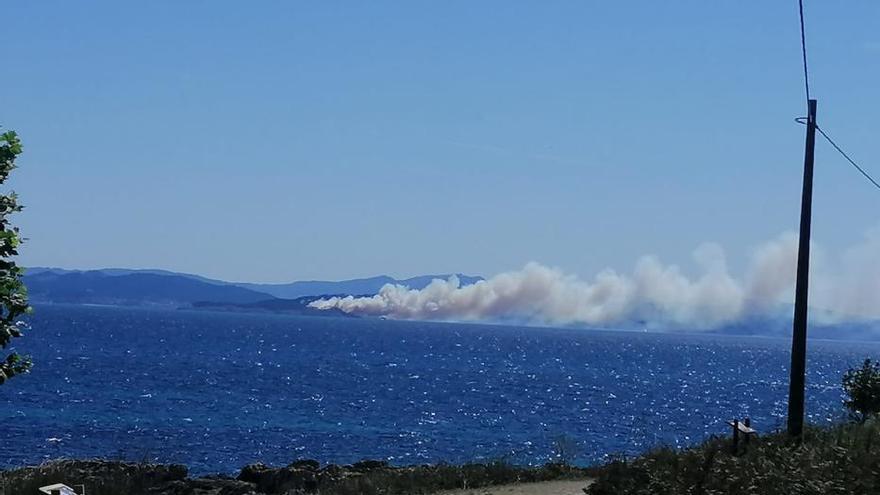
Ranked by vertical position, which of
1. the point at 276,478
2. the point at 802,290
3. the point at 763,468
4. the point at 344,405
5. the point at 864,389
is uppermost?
the point at 802,290

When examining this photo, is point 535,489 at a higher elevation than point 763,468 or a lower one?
lower

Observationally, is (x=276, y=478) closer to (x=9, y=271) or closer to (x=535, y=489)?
(x=535, y=489)

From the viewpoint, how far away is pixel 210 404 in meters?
70.1

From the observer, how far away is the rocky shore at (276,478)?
24125 millimetres

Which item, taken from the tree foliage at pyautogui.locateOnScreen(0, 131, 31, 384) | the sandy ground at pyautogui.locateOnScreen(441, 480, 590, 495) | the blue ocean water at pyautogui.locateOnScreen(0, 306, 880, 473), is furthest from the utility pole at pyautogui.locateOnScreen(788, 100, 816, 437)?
the tree foliage at pyautogui.locateOnScreen(0, 131, 31, 384)

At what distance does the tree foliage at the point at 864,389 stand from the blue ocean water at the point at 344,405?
1636 millimetres

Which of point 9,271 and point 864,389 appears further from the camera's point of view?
point 864,389

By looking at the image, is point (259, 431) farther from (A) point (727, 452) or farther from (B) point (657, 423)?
(A) point (727, 452)

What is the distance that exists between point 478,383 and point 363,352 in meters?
49.2

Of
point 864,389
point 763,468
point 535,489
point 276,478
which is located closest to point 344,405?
point 864,389

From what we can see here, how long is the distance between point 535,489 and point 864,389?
14256mm

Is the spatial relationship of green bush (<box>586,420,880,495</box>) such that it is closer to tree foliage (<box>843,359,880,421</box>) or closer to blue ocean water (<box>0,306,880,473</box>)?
blue ocean water (<box>0,306,880,473</box>)

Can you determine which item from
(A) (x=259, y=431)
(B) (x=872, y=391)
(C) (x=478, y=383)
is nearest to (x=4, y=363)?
(B) (x=872, y=391)

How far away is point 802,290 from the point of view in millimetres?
22953
